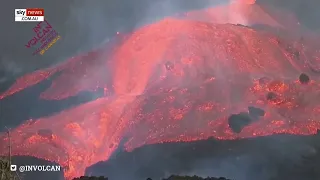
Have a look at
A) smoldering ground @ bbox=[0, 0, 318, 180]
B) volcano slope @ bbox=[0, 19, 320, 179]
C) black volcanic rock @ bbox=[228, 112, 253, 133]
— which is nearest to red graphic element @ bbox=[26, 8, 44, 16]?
smoldering ground @ bbox=[0, 0, 318, 180]

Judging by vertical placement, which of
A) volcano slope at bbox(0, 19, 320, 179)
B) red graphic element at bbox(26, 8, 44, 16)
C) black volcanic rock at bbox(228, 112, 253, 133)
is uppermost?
red graphic element at bbox(26, 8, 44, 16)

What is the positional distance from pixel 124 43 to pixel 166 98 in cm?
129

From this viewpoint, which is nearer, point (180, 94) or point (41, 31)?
point (180, 94)

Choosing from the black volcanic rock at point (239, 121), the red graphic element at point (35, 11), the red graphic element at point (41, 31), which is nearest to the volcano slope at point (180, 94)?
the black volcanic rock at point (239, 121)

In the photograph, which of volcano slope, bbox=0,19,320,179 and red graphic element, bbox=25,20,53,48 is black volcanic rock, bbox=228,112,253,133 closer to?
volcano slope, bbox=0,19,320,179

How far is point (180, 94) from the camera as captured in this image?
24.1ft

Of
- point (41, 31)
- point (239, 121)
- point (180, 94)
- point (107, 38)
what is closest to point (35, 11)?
point (41, 31)

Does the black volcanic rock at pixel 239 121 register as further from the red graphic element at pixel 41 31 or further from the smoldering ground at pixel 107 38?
the red graphic element at pixel 41 31

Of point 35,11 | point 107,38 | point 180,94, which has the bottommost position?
point 180,94

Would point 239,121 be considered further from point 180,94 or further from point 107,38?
point 107,38

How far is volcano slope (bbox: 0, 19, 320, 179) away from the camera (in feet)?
23.8

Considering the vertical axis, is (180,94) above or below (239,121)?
above

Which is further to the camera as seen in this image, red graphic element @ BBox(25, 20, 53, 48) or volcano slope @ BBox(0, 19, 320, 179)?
red graphic element @ BBox(25, 20, 53, 48)

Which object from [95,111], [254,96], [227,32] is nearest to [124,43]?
[95,111]
